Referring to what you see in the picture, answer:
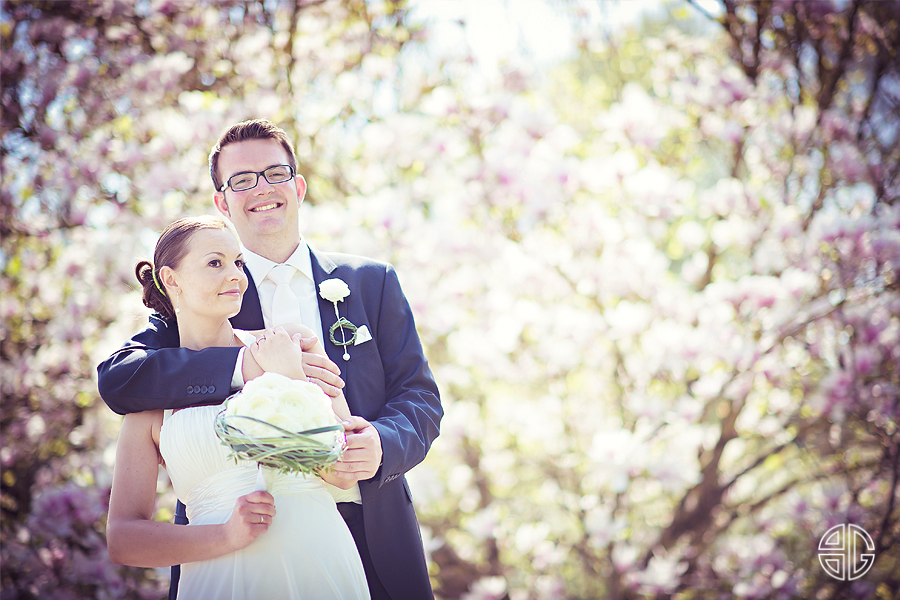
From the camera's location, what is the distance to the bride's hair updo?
1614 millimetres

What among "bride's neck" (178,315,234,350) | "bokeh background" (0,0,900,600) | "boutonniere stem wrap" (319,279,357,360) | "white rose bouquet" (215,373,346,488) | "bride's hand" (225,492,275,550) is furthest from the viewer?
"bokeh background" (0,0,900,600)

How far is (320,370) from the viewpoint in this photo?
1529 millimetres

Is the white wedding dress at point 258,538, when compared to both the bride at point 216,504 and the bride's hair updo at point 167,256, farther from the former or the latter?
the bride's hair updo at point 167,256

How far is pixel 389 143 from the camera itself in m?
3.72

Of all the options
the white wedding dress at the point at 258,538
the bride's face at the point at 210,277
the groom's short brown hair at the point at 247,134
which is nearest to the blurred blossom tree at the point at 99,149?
the groom's short brown hair at the point at 247,134

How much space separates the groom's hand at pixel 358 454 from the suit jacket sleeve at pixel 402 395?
45 mm

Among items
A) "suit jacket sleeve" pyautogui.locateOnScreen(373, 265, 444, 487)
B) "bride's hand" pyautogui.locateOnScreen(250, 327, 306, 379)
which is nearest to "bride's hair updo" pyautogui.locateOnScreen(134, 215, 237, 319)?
"bride's hand" pyautogui.locateOnScreen(250, 327, 306, 379)

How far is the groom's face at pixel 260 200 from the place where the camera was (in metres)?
1.79

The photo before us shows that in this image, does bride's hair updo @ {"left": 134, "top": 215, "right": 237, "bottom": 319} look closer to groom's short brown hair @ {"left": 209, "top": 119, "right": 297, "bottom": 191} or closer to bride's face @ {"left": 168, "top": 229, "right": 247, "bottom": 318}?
bride's face @ {"left": 168, "top": 229, "right": 247, "bottom": 318}

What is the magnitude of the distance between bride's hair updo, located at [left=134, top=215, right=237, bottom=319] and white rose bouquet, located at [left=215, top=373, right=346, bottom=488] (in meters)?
0.51

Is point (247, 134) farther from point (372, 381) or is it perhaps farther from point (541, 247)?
point (541, 247)

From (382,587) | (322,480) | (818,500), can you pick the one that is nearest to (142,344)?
(322,480)

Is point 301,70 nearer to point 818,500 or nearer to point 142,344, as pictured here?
point 142,344

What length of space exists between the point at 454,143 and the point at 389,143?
0.39 metres
